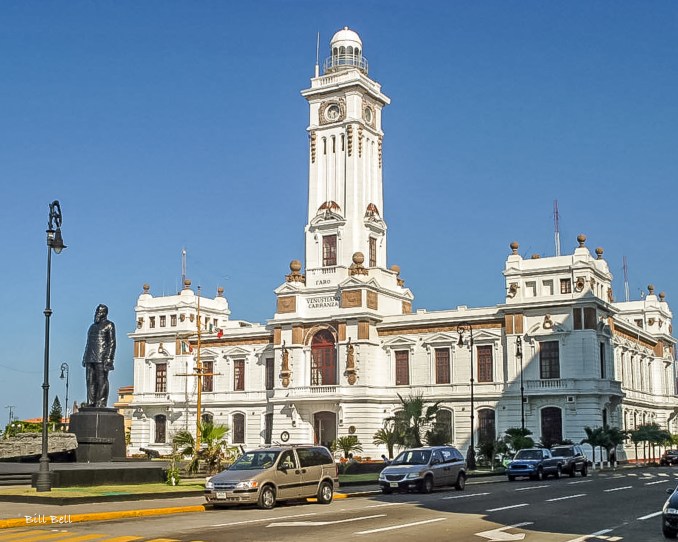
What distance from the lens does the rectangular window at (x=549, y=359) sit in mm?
63219

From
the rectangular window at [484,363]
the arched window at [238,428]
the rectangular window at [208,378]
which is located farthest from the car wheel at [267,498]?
the rectangular window at [208,378]

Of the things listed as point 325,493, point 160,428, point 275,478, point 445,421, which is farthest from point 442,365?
point 275,478

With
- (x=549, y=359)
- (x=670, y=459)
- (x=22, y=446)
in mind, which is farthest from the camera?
(x=549, y=359)

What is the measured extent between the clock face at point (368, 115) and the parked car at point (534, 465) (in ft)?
122

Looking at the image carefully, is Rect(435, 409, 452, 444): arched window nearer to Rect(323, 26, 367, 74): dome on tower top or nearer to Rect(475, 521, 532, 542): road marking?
Rect(323, 26, 367, 74): dome on tower top

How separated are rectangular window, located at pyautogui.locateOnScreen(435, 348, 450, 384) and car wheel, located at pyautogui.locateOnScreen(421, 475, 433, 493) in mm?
36635

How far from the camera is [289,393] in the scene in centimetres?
6975

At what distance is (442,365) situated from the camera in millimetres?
67688

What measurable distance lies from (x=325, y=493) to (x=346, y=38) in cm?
5540

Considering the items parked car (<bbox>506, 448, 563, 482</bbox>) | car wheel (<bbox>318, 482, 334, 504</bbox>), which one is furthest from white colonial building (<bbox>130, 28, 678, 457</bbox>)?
car wheel (<bbox>318, 482, 334, 504</bbox>)

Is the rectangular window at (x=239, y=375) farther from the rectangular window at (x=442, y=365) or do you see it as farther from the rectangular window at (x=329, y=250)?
the rectangular window at (x=442, y=365)

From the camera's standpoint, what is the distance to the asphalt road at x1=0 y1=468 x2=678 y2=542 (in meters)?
17.2

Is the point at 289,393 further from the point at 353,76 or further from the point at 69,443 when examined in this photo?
the point at 69,443

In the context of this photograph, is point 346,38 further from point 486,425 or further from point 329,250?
point 486,425
